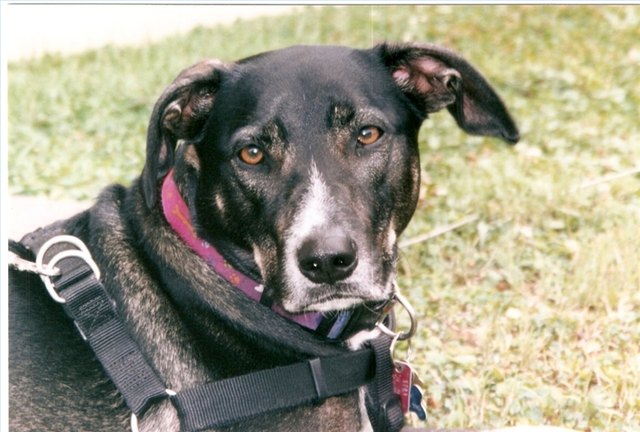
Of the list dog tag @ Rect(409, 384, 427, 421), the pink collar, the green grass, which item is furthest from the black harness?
the green grass

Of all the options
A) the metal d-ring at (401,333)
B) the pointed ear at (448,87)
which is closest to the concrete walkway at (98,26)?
the pointed ear at (448,87)

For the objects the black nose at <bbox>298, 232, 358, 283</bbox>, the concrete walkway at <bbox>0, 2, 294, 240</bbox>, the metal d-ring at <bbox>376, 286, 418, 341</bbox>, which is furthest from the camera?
the concrete walkway at <bbox>0, 2, 294, 240</bbox>

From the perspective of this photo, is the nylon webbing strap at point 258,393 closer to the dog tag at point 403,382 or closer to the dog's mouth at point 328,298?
the dog's mouth at point 328,298

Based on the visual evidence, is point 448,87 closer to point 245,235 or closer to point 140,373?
point 245,235

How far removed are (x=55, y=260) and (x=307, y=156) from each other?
1.03m

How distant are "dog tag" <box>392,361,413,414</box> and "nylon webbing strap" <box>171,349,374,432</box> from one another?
34 cm

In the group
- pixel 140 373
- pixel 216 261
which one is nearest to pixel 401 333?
pixel 216 261

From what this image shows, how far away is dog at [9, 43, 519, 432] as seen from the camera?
3117 mm

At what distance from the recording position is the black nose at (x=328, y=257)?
2945 mm

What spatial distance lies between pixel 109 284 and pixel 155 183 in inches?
17.5

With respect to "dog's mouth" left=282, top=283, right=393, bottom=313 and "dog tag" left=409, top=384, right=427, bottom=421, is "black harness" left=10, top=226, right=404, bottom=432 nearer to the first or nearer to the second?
"dog's mouth" left=282, top=283, right=393, bottom=313

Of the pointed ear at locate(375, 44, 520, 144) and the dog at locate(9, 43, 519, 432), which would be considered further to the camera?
Result: the pointed ear at locate(375, 44, 520, 144)

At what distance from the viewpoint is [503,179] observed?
20.3 feet

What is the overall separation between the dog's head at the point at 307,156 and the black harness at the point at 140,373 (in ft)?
0.97
